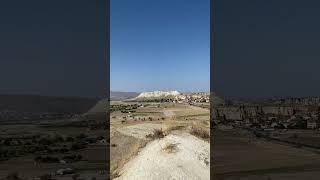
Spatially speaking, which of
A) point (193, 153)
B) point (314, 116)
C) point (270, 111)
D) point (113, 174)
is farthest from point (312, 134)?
point (113, 174)

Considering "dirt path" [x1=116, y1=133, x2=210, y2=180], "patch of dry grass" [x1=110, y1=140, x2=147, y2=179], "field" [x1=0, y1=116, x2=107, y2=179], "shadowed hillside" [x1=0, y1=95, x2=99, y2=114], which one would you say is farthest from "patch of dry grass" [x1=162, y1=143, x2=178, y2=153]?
"shadowed hillside" [x1=0, y1=95, x2=99, y2=114]

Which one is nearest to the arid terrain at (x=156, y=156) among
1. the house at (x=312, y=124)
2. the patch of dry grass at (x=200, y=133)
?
the patch of dry grass at (x=200, y=133)

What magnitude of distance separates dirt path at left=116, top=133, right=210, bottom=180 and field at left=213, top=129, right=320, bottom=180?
1032mm

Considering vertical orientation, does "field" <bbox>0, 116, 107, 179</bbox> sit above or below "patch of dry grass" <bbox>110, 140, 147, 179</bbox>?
below

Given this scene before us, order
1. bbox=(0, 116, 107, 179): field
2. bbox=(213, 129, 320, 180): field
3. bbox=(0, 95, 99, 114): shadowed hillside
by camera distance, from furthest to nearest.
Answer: bbox=(0, 95, 99, 114): shadowed hillside
bbox=(0, 116, 107, 179): field
bbox=(213, 129, 320, 180): field

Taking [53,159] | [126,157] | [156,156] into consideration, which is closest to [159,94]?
[53,159]

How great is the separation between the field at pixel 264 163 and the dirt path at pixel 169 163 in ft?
3.39

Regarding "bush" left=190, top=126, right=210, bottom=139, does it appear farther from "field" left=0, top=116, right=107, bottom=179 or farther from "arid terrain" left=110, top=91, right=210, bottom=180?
"field" left=0, top=116, right=107, bottom=179

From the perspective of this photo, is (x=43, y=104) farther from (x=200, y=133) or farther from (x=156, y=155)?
(x=156, y=155)

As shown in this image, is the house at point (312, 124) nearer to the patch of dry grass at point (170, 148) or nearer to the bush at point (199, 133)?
the bush at point (199, 133)

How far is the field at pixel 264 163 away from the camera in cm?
1562

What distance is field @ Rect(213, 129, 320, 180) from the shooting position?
15617mm

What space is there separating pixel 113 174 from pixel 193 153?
11.6 ft

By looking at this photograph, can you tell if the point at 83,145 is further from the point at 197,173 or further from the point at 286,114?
the point at 286,114
